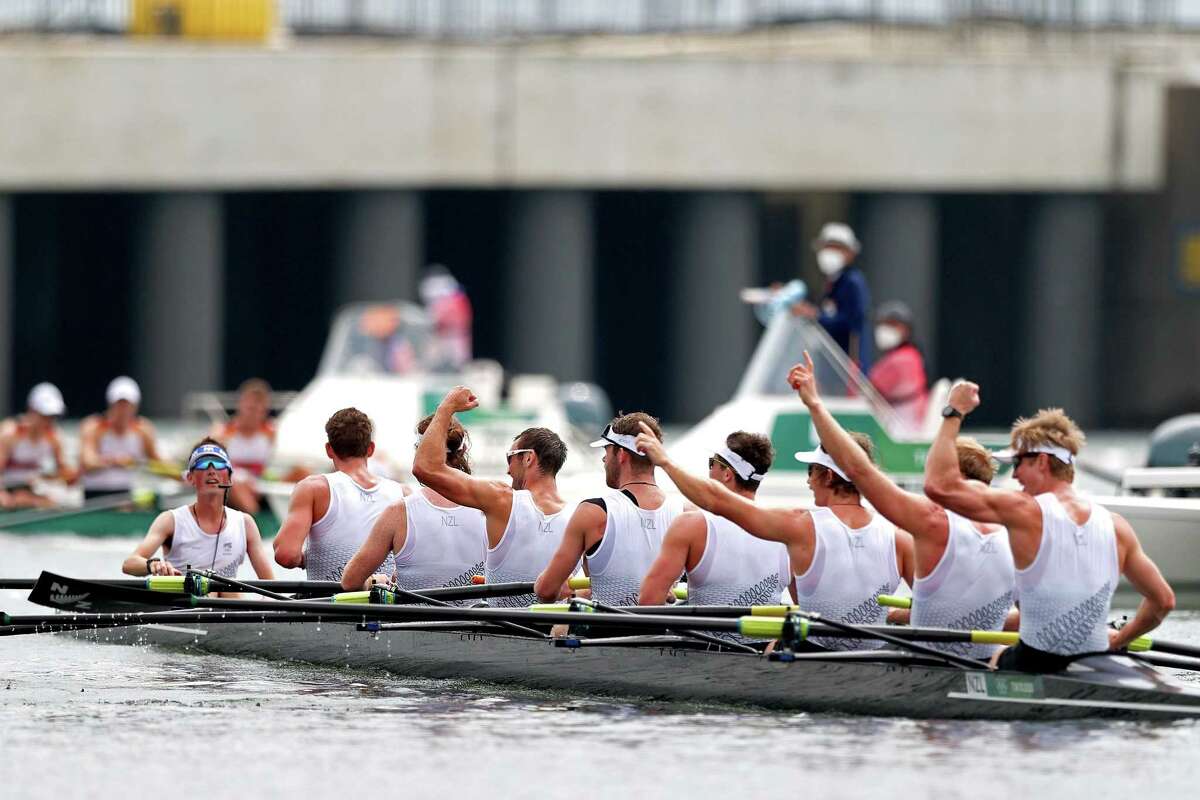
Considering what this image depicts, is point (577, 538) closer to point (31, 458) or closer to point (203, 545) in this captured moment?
point (203, 545)

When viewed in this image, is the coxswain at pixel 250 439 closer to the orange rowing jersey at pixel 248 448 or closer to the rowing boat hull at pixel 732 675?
the orange rowing jersey at pixel 248 448

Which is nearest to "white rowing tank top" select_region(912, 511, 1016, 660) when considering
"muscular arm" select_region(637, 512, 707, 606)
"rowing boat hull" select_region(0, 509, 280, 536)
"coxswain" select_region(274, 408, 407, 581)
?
"muscular arm" select_region(637, 512, 707, 606)

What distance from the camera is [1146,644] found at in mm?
10227

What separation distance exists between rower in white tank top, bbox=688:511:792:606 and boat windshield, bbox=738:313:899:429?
20.0ft

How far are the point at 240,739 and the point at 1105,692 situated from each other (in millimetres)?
3493

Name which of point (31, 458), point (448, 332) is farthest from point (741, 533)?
point (448, 332)

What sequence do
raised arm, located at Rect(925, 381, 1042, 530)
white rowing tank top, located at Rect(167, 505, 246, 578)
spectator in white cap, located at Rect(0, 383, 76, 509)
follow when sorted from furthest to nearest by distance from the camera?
spectator in white cap, located at Rect(0, 383, 76, 509), white rowing tank top, located at Rect(167, 505, 246, 578), raised arm, located at Rect(925, 381, 1042, 530)

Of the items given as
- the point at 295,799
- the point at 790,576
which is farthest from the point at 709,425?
the point at 295,799

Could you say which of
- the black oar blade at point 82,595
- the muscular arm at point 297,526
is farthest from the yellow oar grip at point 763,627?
the black oar blade at point 82,595

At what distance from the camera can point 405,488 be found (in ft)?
40.7

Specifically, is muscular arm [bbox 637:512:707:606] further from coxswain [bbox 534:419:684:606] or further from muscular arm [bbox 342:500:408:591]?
muscular arm [bbox 342:500:408:591]

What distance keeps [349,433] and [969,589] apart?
3.43 m

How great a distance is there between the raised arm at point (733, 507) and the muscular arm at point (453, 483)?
4.11 feet

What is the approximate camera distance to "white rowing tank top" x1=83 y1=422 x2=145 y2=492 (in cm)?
2073
